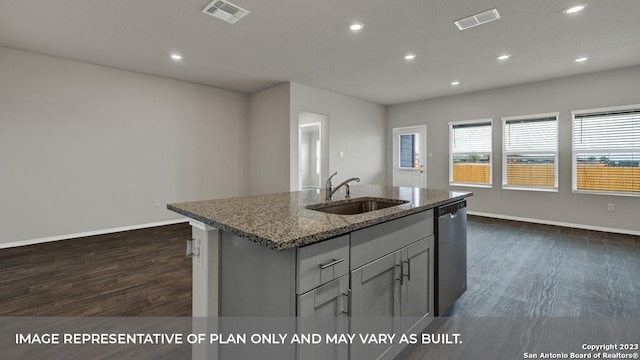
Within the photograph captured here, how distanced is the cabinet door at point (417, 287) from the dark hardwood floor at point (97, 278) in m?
1.63

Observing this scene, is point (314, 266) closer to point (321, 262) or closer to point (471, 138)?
point (321, 262)

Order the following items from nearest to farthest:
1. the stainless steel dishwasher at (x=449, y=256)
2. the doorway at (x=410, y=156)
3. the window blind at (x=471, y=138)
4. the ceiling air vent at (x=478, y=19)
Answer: the stainless steel dishwasher at (x=449, y=256)
the ceiling air vent at (x=478, y=19)
the window blind at (x=471, y=138)
the doorway at (x=410, y=156)

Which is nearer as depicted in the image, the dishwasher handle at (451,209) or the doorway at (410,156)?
the dishwasher handle at (451,209)

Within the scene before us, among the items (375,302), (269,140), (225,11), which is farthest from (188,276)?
(269,140)

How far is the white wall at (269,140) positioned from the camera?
545 cm

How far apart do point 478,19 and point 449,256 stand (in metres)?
2.50

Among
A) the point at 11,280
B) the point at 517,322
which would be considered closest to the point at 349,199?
the point at 517,322

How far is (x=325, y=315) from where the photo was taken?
119 cm

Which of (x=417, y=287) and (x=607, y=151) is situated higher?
(x=607, y=151)

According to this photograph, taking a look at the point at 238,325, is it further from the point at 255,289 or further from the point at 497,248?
the point at 497,248

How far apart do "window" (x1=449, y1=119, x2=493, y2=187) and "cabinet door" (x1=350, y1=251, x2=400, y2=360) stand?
17.7ft

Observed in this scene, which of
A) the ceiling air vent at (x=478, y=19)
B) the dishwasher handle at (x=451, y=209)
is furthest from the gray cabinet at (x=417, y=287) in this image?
the ceiling air vent at (x=478, y=19)

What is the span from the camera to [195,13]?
9.49ft

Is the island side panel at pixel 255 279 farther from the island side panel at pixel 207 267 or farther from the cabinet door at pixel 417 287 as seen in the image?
the cabinet door at pixel 417 287
